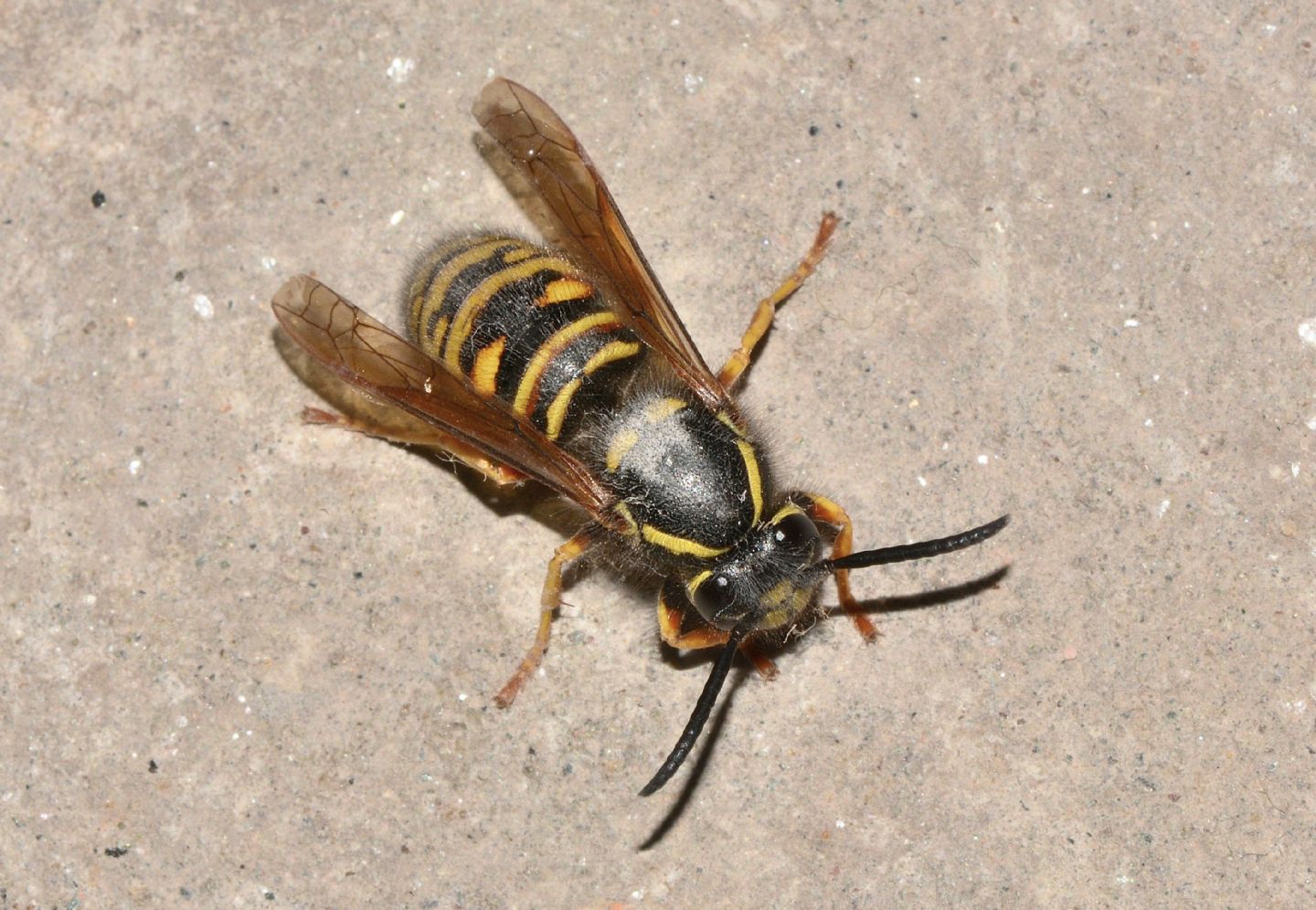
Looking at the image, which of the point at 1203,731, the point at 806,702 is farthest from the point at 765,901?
the point at 1203,731

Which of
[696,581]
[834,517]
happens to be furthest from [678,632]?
[834,517]

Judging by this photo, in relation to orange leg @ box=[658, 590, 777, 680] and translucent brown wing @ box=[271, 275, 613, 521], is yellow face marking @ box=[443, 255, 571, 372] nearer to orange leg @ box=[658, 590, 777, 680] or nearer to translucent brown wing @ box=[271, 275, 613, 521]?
translucent brown wing @ box=[271, 275, 613, 521]

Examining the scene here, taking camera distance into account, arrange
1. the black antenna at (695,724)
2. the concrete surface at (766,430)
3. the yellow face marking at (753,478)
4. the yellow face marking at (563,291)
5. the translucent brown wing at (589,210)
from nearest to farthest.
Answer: the black antenna at (695,724) < the yellow face marking at (753,478) < the yellow face marking at (563,291) < the translucent brown wing at (589,210) < the concrete surface at (766,430)

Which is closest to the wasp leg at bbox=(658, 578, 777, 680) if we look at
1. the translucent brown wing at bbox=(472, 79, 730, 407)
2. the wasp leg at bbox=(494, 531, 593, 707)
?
the wasp leg at bbox=(494, 531, 593, 707)

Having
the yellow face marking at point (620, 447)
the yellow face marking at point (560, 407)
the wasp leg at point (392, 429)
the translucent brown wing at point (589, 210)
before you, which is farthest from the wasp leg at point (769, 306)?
the wasp leg at point (392, 429)

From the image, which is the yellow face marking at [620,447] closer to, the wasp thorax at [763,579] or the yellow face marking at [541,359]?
the yellow face marking at [541,359]

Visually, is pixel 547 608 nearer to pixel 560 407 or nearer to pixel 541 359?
pixel 560 407
